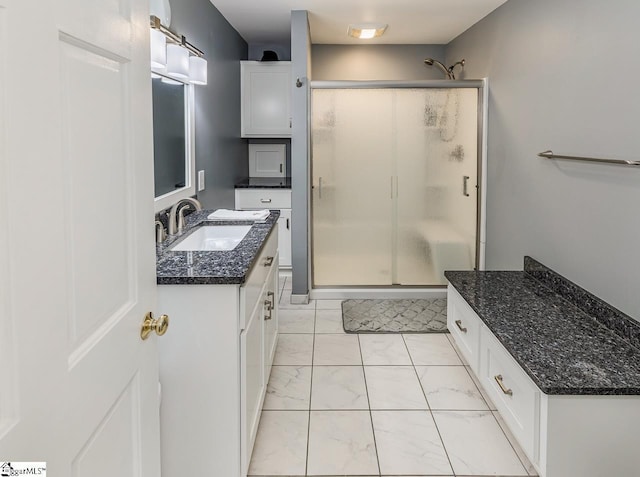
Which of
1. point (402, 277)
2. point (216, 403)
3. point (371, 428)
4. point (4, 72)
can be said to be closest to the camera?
point (4, 72)

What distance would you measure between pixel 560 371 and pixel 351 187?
112 inches

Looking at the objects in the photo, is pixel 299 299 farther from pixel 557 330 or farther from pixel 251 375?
pixel 557 330

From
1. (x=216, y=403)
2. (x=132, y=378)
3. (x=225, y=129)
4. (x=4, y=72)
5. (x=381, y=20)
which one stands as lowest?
(x=216, y=403)

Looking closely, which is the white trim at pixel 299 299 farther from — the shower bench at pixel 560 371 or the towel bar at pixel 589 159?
the towel bar at pixel 589 159

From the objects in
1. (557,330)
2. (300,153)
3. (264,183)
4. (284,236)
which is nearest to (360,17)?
(300,153)

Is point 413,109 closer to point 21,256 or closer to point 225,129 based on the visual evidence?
point 225,129

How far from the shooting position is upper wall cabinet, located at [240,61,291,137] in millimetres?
5426

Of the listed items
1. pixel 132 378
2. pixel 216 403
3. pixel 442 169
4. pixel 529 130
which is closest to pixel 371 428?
pixel 216 403

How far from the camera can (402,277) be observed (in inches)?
187

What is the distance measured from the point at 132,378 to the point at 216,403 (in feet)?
2.81

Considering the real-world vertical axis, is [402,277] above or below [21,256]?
below

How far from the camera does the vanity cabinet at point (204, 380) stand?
6.47 ft

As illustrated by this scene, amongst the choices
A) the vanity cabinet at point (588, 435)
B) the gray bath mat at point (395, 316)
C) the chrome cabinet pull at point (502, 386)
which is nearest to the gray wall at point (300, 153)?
the gray bath mat at point (395, 316)

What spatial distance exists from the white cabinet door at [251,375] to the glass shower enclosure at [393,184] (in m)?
2.11
